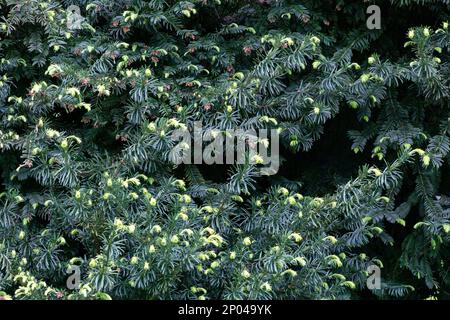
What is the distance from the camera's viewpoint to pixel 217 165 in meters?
3.61

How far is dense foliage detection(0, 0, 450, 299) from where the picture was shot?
2.84 meters

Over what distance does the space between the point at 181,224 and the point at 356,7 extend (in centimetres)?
200

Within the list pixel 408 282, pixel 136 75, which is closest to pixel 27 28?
pixel 136 75

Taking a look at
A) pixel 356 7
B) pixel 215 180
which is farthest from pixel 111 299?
pixel 356 7

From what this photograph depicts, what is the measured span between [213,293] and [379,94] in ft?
5.49

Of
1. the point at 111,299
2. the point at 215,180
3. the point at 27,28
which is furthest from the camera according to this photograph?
the point at 215,180

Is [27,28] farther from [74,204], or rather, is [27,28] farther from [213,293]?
[213,293]

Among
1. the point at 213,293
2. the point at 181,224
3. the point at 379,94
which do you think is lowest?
the point at 213,293

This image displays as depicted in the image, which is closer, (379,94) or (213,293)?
(213,293)

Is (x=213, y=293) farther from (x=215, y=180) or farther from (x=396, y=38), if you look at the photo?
(x=396, y=38)

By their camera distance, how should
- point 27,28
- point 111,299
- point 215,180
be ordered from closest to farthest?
point 111,299 < point 27,28 < point 215,180

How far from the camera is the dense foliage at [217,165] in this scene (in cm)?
284

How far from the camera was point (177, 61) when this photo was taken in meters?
3.50

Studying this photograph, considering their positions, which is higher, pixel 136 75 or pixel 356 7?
pixel 356 7
